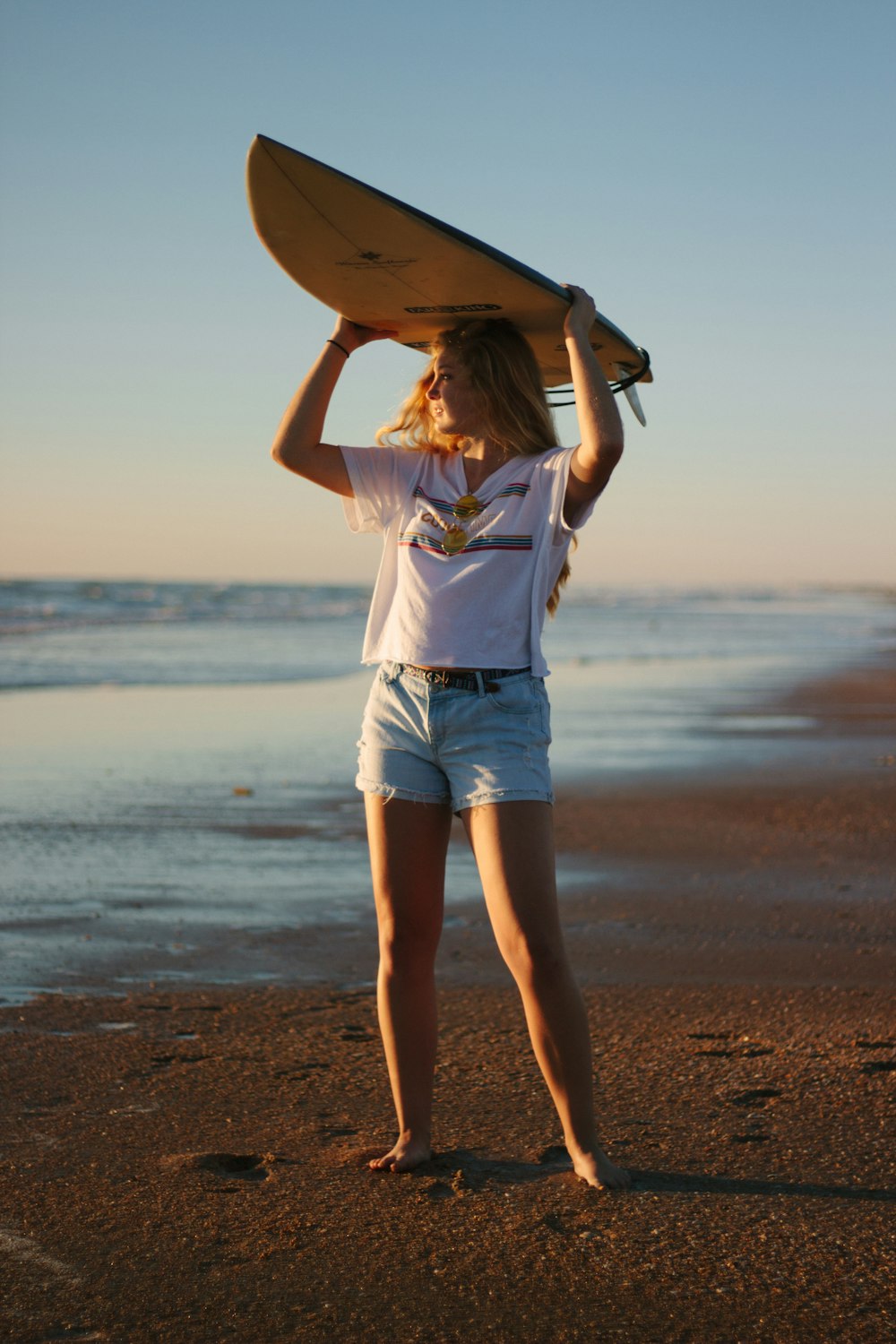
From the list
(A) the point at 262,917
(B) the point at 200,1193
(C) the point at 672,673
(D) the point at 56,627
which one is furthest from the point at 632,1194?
(D) the point at 56,627

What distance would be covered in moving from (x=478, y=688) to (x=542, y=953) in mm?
648

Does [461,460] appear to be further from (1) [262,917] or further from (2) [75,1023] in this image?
(1) [262,917]

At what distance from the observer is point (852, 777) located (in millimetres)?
9484

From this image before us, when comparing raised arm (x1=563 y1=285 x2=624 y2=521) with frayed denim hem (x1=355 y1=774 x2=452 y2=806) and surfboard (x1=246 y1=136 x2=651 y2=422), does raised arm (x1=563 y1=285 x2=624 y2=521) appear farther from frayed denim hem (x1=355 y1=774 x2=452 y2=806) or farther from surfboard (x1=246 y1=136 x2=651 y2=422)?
frayed denim hem (x1=355 y1=774 x2=452 y2=806)

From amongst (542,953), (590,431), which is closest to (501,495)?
(590,431)

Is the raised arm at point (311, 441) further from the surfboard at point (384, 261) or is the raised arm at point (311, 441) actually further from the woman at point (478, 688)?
the surfboard at point (384, 261)

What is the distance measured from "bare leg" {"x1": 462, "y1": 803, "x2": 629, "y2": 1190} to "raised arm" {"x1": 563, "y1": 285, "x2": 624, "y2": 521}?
0.77m

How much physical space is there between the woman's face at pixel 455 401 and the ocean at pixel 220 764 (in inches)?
95.1

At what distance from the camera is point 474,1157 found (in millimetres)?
3219

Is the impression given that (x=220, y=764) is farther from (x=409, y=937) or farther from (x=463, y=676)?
(x=463, y=676)

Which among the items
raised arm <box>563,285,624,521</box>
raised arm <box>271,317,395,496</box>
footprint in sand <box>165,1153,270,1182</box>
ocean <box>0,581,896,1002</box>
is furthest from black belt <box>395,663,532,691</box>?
ocean <box>0,581,896,1002</box>

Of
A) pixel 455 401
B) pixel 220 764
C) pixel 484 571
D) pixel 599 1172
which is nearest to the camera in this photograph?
pixel 599 1172

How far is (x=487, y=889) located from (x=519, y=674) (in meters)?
0.53

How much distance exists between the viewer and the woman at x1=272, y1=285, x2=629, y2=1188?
3076mm
